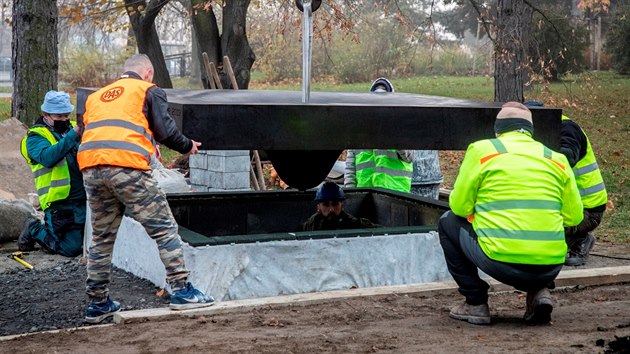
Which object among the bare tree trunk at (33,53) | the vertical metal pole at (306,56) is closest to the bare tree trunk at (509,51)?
the bare tree trunk at (33,53)

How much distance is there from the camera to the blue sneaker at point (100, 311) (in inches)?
261

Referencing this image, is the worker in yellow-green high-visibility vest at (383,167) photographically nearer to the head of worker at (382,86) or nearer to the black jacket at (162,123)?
the head of worker at (382,86)

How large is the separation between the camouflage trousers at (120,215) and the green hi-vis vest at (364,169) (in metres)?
3.57

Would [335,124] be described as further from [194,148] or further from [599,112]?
[599,112]

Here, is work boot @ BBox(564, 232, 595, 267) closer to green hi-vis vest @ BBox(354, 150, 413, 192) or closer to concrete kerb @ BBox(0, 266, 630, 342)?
concrete kerb @ BBox(0, 266, 630, 342)

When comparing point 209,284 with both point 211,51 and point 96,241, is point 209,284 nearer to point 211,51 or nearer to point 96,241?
point 96,241

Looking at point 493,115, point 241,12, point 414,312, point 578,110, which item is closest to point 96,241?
point 414,312

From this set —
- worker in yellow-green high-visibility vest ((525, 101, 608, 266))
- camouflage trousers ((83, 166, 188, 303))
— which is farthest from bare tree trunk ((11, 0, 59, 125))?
worker in yellow-green high-visibility vest ((525, 101, 608, 266))

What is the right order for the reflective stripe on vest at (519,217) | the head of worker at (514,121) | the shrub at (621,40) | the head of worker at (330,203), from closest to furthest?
1. the reflective stripe on vest at (519,217)
2. the head of worker at (514,121)
3. the head of worker at (330,203)
4. the shrub at (621,40)

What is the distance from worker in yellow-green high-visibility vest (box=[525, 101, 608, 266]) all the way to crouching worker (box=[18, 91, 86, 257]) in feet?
14.5

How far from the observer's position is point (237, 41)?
17.8 meters

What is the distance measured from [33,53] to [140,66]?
6.55 m

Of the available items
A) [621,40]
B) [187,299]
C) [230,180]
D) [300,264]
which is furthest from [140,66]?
[621,40]

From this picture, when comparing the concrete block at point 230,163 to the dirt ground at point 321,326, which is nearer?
the dirt ground at point 321,326
